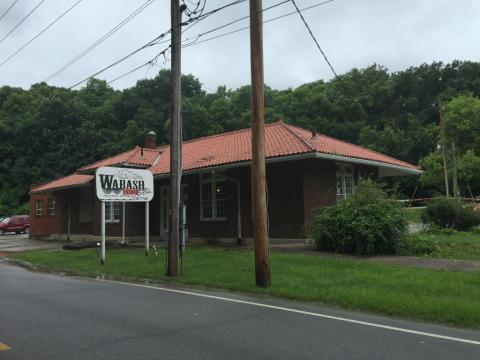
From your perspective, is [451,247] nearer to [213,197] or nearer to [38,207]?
[213,197]

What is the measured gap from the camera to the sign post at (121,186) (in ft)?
55.2

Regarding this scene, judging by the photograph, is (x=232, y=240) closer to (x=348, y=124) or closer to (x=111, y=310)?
(x=111, y=310)

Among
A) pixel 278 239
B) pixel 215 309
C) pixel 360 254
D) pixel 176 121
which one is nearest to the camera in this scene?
pixel 215 309

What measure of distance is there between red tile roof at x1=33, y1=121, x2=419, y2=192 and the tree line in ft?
87.7

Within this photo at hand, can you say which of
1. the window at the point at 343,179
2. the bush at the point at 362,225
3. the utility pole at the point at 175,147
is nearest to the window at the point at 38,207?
the window at the point at 343,179

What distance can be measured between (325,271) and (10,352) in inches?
313

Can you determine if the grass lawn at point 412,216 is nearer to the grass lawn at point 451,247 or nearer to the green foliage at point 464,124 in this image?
the grass lawn at point 451,247


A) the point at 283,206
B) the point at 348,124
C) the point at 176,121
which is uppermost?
the point at 348,124

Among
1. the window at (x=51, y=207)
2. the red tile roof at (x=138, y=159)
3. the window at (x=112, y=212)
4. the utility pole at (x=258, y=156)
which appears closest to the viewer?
the utility pole at (x=258, y=156)

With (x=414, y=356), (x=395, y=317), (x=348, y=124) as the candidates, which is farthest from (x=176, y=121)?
(x=348, y=124)

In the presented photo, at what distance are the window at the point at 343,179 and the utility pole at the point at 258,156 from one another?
32.4ft

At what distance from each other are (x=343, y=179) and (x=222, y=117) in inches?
1370

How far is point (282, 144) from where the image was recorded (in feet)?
64.1

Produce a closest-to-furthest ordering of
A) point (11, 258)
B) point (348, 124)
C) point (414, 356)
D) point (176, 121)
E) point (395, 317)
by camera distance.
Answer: point (414, 356)
point (395, 317)
point (176, 121)
point (11, 258)
point (348, 124)
